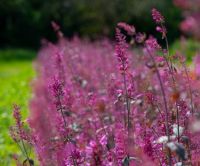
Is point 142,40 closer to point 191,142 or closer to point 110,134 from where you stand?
point 191,142

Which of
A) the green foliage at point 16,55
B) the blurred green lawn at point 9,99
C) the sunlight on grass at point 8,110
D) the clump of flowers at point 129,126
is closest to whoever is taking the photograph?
the clump of flowers at point 129,126

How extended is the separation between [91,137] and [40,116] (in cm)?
190

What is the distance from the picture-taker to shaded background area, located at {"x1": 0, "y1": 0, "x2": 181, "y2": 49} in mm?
31734

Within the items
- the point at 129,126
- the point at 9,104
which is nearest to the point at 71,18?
the point at 9,104

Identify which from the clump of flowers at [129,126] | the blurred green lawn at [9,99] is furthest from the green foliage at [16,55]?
the clump of flowers at [129,126]

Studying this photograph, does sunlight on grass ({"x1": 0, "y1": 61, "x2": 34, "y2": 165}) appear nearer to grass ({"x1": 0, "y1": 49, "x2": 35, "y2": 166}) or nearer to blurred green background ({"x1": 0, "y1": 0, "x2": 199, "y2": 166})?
grass ({"x1": 0, "y1": 49, "x2": 35, "y2": 166})

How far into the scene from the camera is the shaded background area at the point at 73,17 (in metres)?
31.7

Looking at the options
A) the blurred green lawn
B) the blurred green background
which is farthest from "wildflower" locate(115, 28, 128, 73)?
the blurred green background

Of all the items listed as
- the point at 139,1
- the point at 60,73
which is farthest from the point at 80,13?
the point at 60,73

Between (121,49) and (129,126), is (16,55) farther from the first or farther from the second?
(121,49)

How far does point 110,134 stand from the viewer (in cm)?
452

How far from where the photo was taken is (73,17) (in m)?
32.4

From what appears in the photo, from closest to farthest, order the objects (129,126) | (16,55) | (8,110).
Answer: (129,126)
(8,110)
(16,55)

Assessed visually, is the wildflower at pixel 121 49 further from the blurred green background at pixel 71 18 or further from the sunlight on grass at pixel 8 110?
the blurred green background at pixel 71 18
